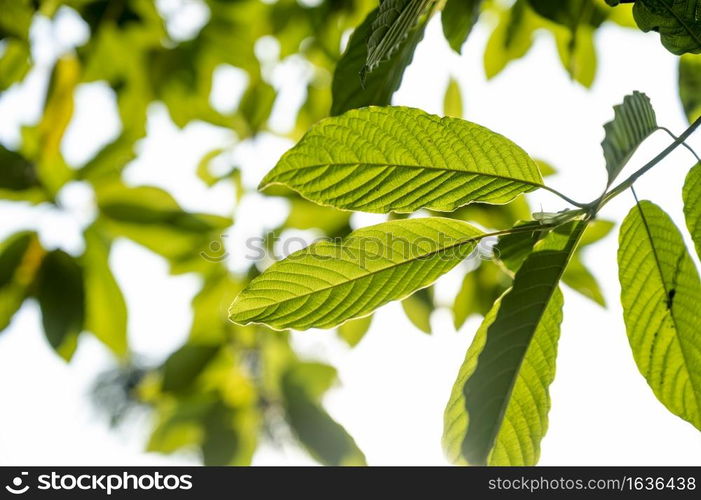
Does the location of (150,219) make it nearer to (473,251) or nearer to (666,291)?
(473,251)

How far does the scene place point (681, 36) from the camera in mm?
604

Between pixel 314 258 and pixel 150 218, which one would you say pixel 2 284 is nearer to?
pixel 150 218

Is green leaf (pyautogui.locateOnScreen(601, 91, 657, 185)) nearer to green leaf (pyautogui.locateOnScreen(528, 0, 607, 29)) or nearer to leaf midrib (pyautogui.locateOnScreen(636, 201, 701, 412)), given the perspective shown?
leaf midrib (pyautogui.locateOnScreen(636, 201, 701, 412))

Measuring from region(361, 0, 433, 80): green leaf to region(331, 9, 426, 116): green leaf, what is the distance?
0.18 metres

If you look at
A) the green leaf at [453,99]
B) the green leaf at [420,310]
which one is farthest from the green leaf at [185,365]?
the green leaf at [453,99]

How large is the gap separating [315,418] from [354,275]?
836mm

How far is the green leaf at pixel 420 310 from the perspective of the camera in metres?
1.53

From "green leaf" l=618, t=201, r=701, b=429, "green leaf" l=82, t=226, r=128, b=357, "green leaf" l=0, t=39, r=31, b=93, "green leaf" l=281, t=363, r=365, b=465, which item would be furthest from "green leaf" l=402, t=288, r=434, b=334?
"green leaf" l=0, t=39, r=31, b=93

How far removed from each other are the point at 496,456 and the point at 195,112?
140cm

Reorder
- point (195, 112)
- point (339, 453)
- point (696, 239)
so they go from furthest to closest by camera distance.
→ point (195, 112) → point (339, 453) → point (696, 239)

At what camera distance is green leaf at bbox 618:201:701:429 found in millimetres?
633

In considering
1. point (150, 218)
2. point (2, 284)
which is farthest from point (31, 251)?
point (150, 218)

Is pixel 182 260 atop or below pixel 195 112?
below

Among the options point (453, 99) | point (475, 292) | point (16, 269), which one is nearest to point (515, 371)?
point (475, 292)
